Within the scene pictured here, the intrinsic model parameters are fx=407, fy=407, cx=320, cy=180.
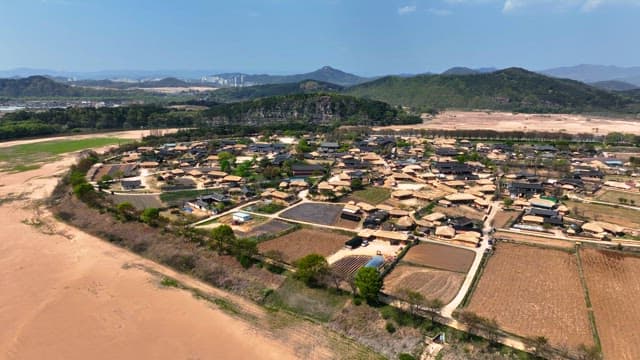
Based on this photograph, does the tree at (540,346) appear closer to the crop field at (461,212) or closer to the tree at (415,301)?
the tree at (415,301)

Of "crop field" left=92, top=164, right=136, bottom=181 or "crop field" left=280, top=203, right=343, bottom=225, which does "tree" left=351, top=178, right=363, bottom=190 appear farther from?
"crop field" left=92, top=164, right=136, bottom=181

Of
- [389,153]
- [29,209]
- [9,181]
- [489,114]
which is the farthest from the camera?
[489,114]

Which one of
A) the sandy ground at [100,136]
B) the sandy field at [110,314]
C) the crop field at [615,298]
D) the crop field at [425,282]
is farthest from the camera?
the sandy ground at [100,136]

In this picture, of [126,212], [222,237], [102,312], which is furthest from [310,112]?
[102,312]

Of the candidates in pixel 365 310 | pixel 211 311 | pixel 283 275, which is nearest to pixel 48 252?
pixel 211 311

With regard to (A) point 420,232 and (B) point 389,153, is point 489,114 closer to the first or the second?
(B) point 389,153

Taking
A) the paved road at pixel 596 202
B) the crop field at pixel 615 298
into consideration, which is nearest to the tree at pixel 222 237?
the crop field at pixel 615 298

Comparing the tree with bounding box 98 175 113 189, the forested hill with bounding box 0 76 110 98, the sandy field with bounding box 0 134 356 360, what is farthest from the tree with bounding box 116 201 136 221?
the forested hill with bounding box 0 76 110 98
